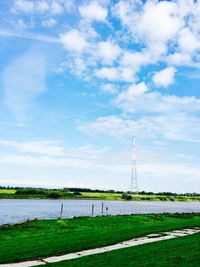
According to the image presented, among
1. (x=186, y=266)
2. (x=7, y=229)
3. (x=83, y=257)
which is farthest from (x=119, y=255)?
(x=7, y=229)

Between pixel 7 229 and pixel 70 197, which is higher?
pixel 70 197

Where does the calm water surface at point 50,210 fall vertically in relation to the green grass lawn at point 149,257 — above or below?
above

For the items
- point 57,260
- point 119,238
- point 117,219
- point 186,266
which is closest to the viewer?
point 186,266

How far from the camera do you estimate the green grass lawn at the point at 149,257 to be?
14.7m

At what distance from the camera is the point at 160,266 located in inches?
557

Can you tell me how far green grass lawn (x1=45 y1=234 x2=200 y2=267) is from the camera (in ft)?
48.2

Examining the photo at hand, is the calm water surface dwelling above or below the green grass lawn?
above

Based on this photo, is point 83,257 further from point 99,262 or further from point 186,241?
point 186,241

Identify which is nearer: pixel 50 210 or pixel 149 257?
pixel 149 257

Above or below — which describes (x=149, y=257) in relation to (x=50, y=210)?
below

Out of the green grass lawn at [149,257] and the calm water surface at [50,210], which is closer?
the green grass lawn at [149,257]

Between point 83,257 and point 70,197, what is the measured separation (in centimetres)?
18341

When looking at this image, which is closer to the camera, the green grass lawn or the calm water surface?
the green grass lawn

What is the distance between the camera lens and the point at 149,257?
15969mm
